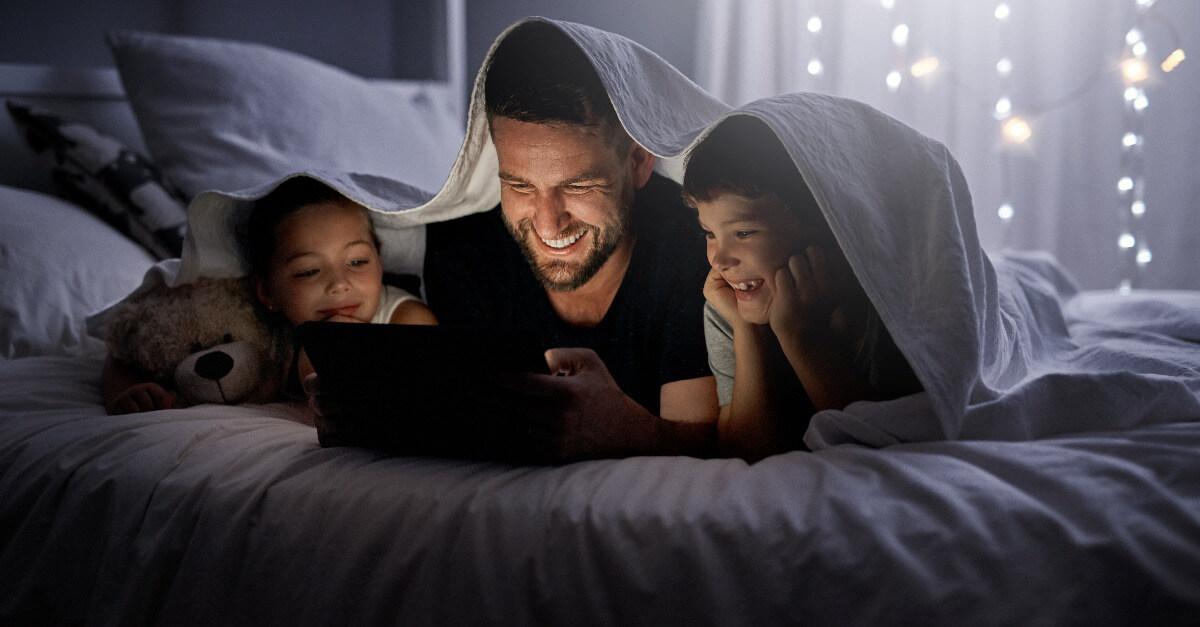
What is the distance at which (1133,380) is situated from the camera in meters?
0.77

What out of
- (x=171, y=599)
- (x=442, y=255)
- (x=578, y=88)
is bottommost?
(x=171, y=599)

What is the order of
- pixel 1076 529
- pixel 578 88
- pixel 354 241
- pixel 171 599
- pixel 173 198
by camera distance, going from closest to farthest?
pixel 1076 529 → pixel 171 599 → pixel 578 88 → pixel 354 241 → pixel 173 198

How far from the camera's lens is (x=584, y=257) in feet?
2.76

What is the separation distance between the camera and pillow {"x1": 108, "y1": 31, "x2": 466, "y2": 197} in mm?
1492

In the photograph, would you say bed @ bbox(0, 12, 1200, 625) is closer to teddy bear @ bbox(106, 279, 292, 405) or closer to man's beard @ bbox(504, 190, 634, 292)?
teddy bear @ bbox(106, 279, 292, 405)

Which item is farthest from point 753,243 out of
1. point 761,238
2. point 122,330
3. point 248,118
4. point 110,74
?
point 110,74

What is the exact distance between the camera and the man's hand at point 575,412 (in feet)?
2.41

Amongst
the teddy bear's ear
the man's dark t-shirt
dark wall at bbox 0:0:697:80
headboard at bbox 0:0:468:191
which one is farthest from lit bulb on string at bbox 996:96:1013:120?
the teddy bear's ear

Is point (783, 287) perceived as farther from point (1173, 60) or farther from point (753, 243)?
point (1173, 60)

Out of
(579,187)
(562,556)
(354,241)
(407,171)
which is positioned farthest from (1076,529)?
(407,171)

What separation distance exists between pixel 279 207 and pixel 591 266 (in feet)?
1.28

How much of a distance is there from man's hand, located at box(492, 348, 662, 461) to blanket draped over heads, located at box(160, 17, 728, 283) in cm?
21

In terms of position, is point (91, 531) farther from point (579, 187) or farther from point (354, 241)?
point (579, 187)

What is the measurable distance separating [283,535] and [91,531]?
0.69 ft
